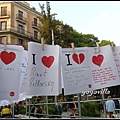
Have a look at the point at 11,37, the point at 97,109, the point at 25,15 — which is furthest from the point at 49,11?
the point at 97,109

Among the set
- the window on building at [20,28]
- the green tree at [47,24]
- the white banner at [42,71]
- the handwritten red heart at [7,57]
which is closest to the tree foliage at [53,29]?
the green tree at [47,24]

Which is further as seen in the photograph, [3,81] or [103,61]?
[103,61]

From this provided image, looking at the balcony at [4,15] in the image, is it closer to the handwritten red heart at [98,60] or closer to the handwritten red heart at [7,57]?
the handwritten red heart at [7,57]

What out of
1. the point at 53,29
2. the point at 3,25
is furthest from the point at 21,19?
the point at 53,29

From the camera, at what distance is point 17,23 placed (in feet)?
142

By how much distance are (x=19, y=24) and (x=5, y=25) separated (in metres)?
3.09

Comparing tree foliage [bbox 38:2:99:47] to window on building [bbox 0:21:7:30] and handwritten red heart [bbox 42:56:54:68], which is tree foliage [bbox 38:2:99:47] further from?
handwritten red heart [bbox 42:56:54:68]

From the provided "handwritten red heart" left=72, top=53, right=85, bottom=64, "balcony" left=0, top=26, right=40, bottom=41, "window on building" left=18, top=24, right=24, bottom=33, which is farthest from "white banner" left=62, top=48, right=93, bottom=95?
"window on building" left=18, top=24, right=24, bottom=33

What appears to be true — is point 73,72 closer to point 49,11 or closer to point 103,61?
point 103,61

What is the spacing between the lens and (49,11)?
30391mm

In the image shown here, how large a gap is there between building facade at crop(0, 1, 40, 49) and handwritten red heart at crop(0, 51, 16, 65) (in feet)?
114

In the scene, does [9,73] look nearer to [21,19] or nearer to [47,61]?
[47,61]

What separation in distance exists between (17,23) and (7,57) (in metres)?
39.4

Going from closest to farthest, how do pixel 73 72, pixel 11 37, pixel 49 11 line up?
pixel 73 72 < pixel 49 11 < pixel 11 37
